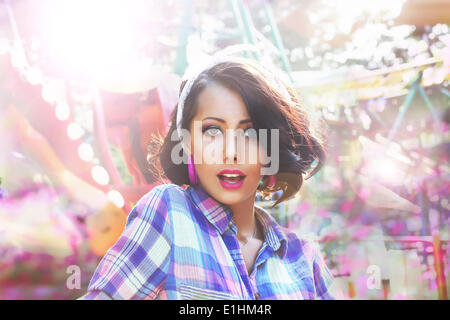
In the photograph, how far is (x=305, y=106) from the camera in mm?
1685

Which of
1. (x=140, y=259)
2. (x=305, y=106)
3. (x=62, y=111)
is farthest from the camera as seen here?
(x=62, y=111)

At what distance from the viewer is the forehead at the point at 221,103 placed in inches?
52.6

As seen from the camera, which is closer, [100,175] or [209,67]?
[209,67]

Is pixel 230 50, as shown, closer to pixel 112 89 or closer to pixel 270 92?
pixel 270 92

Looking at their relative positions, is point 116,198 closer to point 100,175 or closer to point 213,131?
point 100,175

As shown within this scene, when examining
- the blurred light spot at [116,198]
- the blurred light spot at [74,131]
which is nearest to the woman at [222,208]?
the blurred light spot at [116,198]

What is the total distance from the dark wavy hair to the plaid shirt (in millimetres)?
216

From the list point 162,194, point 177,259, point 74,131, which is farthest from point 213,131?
point 74,131

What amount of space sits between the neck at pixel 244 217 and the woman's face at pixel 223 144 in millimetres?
49

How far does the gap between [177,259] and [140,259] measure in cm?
11

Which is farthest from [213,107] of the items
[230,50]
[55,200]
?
[55,200]

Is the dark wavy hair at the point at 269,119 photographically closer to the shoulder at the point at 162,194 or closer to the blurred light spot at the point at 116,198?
the shoulder at the point at 162,194

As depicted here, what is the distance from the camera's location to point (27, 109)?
1753 mm
